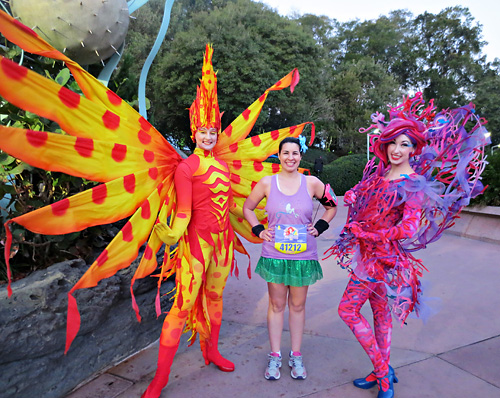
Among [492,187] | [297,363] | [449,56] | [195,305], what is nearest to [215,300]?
[195,305]

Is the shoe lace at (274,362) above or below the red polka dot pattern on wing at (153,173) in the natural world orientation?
below

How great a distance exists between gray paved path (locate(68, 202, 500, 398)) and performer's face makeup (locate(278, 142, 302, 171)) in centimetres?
114

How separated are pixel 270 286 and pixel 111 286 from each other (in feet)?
3.61

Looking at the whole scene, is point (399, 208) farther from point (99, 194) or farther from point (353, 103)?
point (353, 103)

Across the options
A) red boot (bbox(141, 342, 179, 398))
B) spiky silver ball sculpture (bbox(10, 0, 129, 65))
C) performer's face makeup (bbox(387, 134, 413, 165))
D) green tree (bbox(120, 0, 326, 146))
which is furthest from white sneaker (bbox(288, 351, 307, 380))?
green tree (bbox(120, 0, 326, 146))

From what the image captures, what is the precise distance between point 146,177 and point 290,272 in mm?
1058

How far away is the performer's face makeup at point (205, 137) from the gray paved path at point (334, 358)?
1.53 m

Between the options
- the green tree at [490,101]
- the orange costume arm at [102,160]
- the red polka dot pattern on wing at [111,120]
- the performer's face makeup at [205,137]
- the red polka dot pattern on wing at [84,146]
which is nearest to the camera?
the orange costume arm at [102,160]

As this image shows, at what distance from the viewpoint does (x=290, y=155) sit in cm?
247

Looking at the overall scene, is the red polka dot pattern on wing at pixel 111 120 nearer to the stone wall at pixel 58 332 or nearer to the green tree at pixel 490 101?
the stone wall at pixel 58 332

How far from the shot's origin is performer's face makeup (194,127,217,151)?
96.3 inches

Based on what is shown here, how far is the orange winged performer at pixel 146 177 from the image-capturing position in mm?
1747

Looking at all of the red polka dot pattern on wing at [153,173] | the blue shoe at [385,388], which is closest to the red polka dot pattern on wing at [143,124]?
the red polka dot pattern on wing at [153,173]

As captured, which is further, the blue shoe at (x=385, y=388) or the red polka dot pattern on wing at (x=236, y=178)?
the red polka dot pattern on wing at (x=236, y=178)
